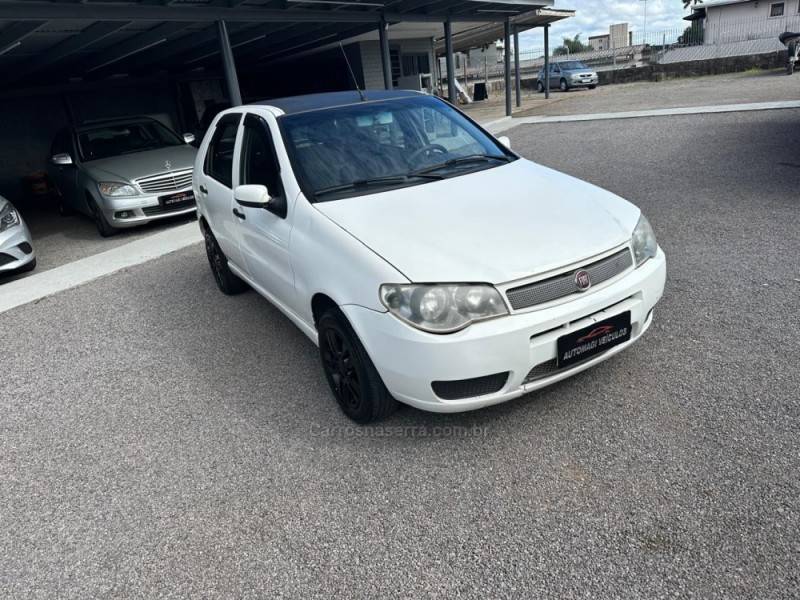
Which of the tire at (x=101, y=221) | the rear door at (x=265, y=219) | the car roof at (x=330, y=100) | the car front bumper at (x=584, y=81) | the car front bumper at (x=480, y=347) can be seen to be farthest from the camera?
the car front bumper at (x=584, y=81)

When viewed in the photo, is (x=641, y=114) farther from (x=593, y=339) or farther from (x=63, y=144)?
(x=593, y=339)

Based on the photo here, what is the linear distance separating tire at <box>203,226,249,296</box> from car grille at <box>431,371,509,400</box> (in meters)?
2.92

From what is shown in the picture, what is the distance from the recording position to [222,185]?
14.1 feet

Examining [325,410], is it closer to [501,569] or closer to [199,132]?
[501,569]

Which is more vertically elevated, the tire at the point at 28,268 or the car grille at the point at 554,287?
the car grille at the point at 554,287

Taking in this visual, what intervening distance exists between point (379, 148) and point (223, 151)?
1.56m

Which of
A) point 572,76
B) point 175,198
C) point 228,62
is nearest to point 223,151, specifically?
point 175,198

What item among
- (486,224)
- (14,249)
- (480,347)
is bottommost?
(14,249)

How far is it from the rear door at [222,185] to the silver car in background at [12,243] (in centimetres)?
298

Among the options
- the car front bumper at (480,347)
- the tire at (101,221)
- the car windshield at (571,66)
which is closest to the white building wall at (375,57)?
the car windshield at (571,66)

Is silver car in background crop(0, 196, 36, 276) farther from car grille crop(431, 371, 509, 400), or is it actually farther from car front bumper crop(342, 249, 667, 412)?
car grille crop(431, 371, 509, 400)

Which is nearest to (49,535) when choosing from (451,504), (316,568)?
(316,568)

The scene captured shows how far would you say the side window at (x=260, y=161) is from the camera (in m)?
3.38

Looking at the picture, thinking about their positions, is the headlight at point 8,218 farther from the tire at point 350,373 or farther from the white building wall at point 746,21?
the white building wall at point 746,21
